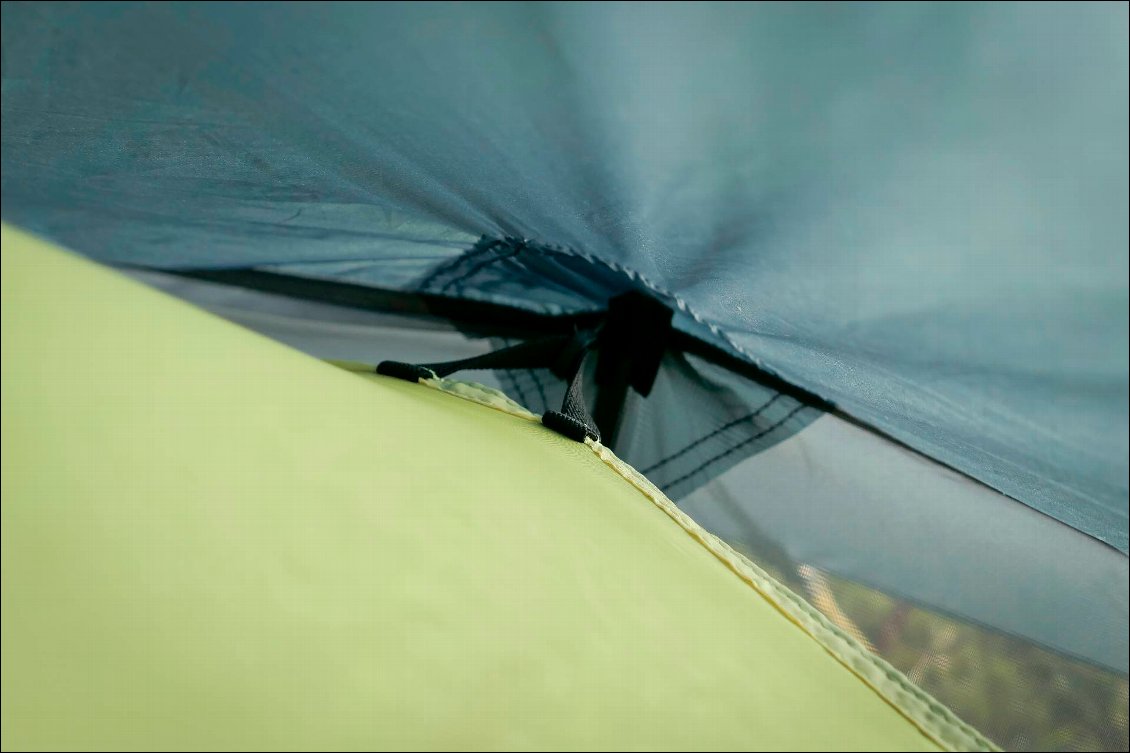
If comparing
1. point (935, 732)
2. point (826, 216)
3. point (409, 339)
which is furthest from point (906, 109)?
point (409, 339)

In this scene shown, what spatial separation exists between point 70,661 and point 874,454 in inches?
31.3

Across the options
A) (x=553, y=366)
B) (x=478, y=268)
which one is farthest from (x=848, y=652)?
(x=478, y=268)

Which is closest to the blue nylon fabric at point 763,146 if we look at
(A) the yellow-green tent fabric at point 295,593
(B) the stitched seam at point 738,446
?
(A) the yellow-green tent fabric at point 295,593

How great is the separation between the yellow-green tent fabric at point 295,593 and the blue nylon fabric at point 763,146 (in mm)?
151

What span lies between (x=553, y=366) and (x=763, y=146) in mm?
472

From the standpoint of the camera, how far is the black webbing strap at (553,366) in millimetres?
630

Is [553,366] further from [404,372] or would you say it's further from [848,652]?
[848,652]

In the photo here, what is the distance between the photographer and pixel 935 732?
359 millimetres

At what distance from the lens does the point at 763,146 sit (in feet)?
1.13

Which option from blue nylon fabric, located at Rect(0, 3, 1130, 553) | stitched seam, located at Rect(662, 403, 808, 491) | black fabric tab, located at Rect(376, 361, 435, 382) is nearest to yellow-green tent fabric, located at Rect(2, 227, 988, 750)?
blue nylon fabric, located at Rect(0, 3, 1130, 553)

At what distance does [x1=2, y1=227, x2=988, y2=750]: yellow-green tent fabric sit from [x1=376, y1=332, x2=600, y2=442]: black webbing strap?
0.21 metres

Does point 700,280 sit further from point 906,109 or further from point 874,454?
point 874,454

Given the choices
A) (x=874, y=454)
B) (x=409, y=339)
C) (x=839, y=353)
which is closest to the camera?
(x=839, y=353)

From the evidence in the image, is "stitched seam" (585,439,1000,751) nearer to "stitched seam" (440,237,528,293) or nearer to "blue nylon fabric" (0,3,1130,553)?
"blue nylon fabric" (0,3,1130,553)
